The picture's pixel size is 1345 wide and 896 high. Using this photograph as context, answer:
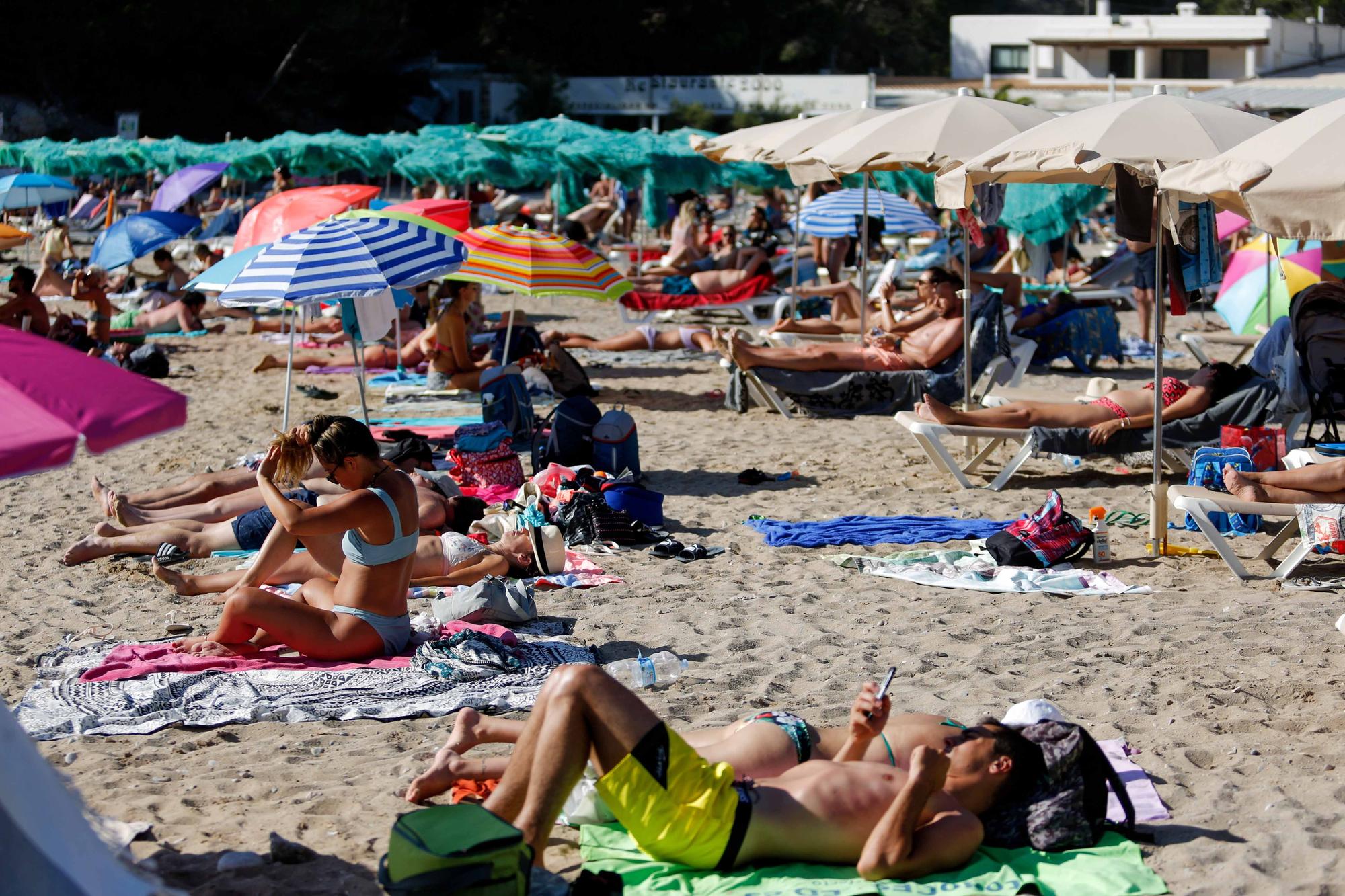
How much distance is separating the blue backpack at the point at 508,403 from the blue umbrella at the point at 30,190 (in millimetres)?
14223

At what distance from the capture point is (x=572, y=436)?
766cm

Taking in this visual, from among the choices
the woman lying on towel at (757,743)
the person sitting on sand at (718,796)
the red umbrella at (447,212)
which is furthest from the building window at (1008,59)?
the person sitting on sand at (718,796)

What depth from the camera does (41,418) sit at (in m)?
2.48

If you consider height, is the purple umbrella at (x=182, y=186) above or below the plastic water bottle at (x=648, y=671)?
above

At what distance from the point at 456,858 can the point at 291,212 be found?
27.1 feet

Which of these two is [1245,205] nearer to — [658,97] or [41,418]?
[41,418]

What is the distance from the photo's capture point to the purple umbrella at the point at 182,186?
1814 cm

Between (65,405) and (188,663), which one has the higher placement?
(65,405)

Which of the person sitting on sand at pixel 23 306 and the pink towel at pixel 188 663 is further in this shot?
the person sitting on sand at pixel 23 306

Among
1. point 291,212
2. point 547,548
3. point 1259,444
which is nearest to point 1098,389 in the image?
point 1259,444

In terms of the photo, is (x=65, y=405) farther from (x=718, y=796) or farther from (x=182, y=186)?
(x=182, y=186)

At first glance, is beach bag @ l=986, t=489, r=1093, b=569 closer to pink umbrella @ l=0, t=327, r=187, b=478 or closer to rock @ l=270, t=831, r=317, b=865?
rock @ l=270, t=831, r=317, b=865

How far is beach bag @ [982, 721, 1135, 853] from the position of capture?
347cm

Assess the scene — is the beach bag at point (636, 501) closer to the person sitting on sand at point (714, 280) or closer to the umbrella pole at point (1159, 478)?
the umbrella pole at point (1159, 478)
